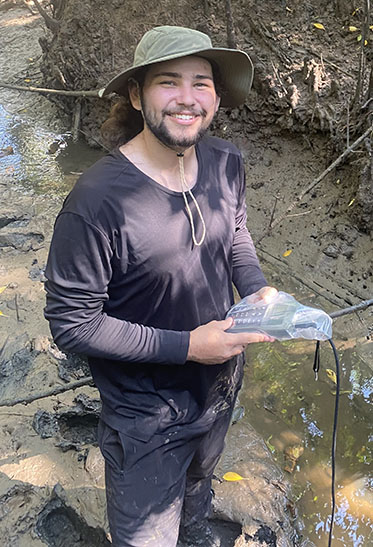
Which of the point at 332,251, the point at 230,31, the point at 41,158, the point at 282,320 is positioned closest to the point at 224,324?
the point at 282,320

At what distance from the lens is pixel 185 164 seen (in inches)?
74.9

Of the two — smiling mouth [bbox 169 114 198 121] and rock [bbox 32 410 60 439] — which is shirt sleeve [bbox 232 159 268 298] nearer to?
smiling mouth [bbox 169 114 198 121]

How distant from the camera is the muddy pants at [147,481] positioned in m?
1.92

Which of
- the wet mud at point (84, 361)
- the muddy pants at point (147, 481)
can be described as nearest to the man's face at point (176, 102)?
the muddy pants at point (147, 481)

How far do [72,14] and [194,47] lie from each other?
628 cm

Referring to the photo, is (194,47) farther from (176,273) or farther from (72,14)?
(72,14)

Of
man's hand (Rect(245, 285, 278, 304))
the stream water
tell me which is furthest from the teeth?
the stream water

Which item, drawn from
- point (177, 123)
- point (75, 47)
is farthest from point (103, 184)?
point (75, 47)

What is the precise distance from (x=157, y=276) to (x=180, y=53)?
804 millimetres

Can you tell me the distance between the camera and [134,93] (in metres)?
1.90

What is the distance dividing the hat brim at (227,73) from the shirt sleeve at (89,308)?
628 mm

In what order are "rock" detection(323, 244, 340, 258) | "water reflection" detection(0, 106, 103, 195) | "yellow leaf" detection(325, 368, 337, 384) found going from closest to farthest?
"yellow leaf" detection(325, 368, 337, 384) → "rock" detection(323, 244, 340, 258) → "water reflection" detection(0, 106, 103, 195)

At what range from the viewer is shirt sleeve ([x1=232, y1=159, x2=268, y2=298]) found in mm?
2184

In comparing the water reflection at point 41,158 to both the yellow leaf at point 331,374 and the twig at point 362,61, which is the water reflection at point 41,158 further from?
the yellow leaf at point 331,374
